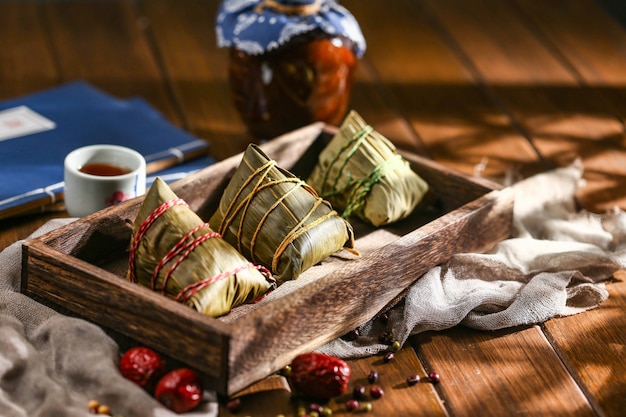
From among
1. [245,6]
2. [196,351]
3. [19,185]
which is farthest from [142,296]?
[245,6]

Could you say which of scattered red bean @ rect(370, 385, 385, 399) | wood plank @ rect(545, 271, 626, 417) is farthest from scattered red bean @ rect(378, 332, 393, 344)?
wood plank @ rect(545, 271, 626, 417)

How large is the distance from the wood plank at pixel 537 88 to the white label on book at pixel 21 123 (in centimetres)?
97

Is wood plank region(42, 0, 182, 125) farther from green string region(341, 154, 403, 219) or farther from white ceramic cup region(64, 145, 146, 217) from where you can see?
green string region(341, 154, 403, 219)

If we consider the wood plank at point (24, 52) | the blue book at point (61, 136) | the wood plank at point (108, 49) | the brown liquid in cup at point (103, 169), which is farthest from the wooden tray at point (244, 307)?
the wood plank at point (24, 52)

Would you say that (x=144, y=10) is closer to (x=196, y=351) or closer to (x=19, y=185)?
(x=19, y=185)

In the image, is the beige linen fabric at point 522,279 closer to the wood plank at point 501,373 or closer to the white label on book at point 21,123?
the wood plank at point 501,373

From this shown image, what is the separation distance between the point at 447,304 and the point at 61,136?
82 centimetres

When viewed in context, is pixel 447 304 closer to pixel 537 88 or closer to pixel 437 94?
pixel 437 94

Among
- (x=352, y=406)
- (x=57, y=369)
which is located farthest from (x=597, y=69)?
(x=57, y=369)

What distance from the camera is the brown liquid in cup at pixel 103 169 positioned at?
1.46 meters

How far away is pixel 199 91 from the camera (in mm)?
2016

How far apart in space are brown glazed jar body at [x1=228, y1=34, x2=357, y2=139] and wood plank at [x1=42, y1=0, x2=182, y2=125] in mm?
230

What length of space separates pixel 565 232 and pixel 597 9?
1.21 meters

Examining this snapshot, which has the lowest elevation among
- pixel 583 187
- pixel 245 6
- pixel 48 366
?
pixel 583 187
